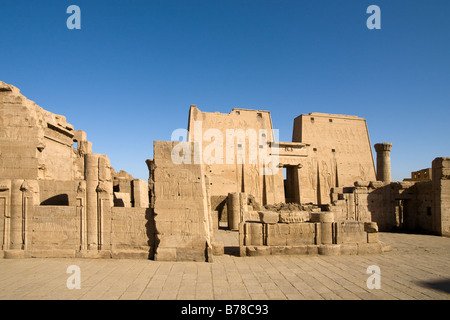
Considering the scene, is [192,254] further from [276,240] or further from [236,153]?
[236,153]

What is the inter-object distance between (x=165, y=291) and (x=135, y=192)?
26.6 feet

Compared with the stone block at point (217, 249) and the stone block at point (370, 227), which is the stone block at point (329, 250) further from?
the stone block at point (217, 249)

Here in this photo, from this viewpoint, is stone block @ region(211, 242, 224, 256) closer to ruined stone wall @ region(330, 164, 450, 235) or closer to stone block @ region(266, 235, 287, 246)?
stone block @ region(266, 235, 287, 246)

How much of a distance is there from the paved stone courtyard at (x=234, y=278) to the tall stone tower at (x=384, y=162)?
38.8 ft

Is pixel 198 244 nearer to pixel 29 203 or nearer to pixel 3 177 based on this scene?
pixel 29 203

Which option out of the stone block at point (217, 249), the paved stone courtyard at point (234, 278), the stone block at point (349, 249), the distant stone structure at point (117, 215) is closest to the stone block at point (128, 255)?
the distant stone structure at point (117, 215)

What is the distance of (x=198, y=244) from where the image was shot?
6672 mm

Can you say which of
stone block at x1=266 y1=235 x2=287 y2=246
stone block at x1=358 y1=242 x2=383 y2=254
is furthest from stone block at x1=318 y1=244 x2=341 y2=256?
stone block at x1=266 y1=235 x2=287 y2=246

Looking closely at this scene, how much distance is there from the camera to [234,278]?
5.50m

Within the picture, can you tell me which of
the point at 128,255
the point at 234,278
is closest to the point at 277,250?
the point at 234,278

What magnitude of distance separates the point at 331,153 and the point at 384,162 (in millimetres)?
4856

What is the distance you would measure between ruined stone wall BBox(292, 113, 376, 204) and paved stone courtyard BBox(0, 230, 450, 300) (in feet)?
46.6

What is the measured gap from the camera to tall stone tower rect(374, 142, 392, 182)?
18156 mm
